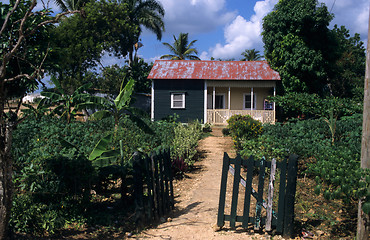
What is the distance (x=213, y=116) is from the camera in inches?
823

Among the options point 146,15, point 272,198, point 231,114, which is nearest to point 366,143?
point 272,198

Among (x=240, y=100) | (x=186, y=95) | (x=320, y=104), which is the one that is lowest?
(x=320, y=104)

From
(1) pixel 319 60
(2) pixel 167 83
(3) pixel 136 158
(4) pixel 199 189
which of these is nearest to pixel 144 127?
(4) pixel 199 189

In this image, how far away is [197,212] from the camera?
18.9 ft

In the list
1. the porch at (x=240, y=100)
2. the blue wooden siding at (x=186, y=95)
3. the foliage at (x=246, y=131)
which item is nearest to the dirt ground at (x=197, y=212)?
the foliage at (x=246, y=131)

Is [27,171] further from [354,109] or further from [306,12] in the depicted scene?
[306,12]

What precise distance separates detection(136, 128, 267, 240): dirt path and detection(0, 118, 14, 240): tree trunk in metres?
1.91

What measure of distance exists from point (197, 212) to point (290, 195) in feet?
6.44

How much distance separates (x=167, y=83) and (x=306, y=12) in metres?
10.3

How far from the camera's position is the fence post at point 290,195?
449cm

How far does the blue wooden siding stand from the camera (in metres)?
21.6

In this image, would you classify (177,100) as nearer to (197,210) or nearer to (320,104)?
(320,104)

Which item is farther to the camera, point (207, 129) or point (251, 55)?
point (251, 55)

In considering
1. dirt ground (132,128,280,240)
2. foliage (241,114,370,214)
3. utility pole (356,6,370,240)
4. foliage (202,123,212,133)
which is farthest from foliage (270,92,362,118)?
utility pole (356,6,370,240)
